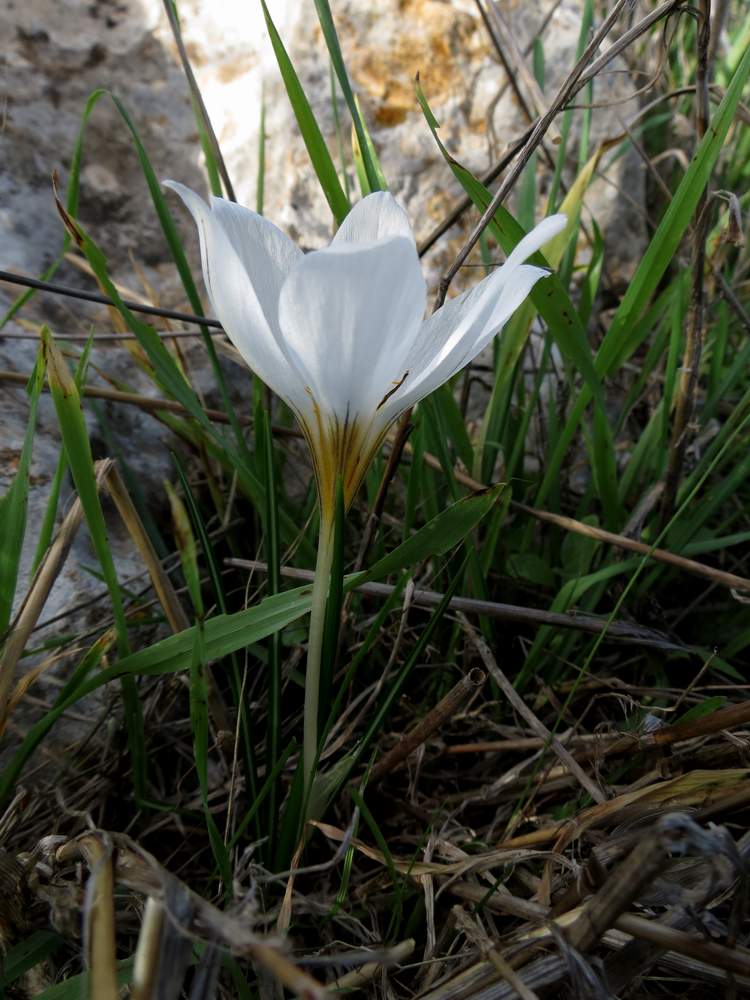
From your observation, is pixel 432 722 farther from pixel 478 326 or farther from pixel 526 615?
pixel 478 326

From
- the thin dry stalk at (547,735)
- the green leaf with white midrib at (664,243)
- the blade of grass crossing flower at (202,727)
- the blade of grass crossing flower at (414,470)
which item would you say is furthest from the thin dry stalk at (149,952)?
the green leaf with white midrib at (664,243)

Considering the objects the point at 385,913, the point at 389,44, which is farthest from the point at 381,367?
the point at 389,44

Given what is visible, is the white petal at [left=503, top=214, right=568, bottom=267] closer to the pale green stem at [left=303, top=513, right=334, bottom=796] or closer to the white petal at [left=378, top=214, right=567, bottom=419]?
the white petal at [left=378, top=214, right=567, bottom=419]

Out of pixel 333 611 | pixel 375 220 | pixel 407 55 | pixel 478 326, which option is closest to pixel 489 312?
pixel 478 326

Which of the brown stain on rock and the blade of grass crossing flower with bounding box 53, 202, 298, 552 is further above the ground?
the brown stain on rock

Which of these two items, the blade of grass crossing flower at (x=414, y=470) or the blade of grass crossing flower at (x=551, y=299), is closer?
the blade of grass crossing flower at (x=551, y=299)

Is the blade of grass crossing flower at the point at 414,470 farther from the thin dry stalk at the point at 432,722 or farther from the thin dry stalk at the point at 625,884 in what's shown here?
the thin dry stalk at the point at 625,884

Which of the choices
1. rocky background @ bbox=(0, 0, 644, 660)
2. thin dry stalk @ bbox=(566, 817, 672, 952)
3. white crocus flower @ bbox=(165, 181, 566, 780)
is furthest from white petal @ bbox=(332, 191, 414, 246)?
rocky background @ bbox=(0, 0, 644, 660)
